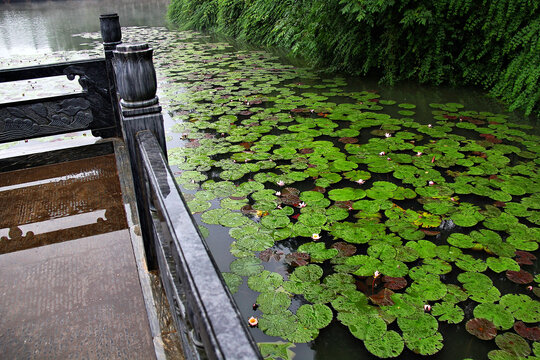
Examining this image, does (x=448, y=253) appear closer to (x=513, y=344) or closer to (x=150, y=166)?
(x=513, y=344)

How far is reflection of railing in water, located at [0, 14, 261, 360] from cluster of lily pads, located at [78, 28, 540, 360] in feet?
1.88

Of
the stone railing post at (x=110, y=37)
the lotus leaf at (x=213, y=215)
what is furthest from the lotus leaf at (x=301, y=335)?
the stone railing post at (x=110, y=37)

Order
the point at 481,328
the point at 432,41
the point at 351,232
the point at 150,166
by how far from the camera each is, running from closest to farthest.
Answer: the point at 150,166 < the point at 481,328 < the point at 351,232 < the point at 432,41

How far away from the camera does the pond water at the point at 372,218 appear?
1481 millimetres

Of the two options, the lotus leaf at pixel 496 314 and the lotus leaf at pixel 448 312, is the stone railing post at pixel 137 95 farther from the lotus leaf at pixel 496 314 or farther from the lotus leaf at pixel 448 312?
the lotus leaf at pixel 496 314

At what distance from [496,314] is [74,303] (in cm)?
163

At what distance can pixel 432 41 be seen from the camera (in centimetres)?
420

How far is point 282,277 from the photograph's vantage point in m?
1.73

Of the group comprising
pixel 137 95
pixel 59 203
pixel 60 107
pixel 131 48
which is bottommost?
pixel 59 203

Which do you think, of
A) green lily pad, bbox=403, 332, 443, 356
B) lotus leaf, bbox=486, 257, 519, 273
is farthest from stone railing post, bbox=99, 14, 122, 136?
lotus leaf, bbox=486, 257, 519, 273

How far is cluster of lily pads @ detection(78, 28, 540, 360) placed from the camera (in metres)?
1.52

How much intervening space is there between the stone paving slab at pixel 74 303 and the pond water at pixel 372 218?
1.41 feet

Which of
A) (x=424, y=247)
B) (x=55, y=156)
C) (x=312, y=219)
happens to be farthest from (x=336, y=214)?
(x=55, y=156)

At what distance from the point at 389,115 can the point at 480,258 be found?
1.98 meters
